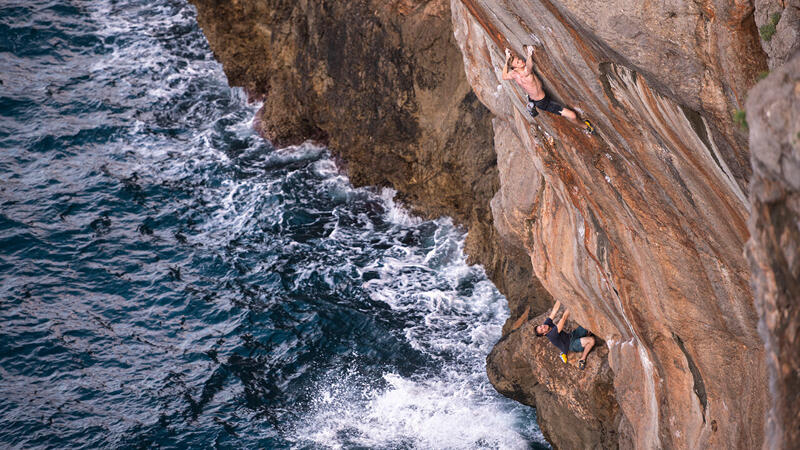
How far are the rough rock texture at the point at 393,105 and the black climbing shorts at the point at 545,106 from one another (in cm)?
829

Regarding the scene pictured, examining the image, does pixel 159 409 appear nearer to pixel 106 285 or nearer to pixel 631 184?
pixel 106 285

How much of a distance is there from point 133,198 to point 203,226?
3.35 meters

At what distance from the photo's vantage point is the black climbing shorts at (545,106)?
12.2 metres

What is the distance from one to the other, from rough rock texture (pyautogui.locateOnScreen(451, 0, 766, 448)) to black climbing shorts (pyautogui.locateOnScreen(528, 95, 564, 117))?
17 centimetres

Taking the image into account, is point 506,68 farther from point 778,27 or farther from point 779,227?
point 779,227

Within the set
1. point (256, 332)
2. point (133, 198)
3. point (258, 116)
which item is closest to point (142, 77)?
point (258, 116)

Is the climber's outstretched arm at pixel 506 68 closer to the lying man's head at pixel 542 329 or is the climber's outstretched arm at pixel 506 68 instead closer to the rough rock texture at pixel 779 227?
the rough rock texture at pixel 779 227

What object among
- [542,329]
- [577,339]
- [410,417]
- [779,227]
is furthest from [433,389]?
[779,227]

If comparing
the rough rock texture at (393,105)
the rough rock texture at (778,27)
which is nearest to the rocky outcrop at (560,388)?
the rough rock texture at (393,105)

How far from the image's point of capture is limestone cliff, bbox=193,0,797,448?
9148 millimetres

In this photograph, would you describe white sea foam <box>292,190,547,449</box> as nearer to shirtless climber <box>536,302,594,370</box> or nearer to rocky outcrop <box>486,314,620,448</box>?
rocky outcrop <box>486,314,620,448</box>

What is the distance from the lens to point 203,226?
2680 centimetres

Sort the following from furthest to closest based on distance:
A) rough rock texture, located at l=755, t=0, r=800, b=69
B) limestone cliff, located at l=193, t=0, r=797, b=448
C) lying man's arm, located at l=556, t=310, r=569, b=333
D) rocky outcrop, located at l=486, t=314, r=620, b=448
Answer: lying man's arm, located at l=556, t=310, r=569, b=333
rocky outcrop, located at l=486, t=314, r=620, b=448
limestone cliff, located at l=193, t=0, r=797, b=448
rough rock texture, located at l=755, t=0, r=800, b=69

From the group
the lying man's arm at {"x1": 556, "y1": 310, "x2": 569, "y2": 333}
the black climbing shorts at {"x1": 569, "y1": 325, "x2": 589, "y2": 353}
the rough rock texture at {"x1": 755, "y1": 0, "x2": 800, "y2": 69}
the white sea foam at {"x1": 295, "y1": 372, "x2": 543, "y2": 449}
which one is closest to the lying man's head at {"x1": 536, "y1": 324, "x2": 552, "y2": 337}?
the lying man's arm at {"x1": 556, "y1": 310, "x2": 569, "y2": 333}
